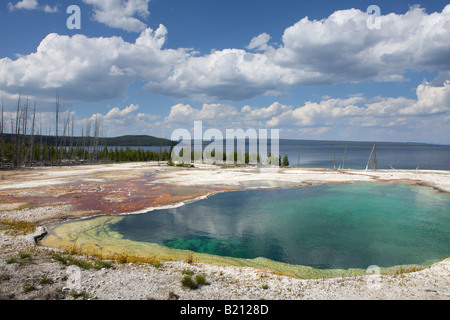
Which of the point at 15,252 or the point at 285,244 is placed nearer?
the point at 15,252

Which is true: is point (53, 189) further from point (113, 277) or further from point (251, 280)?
point (251, 280)

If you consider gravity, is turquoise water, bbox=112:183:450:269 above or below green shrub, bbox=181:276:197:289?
below

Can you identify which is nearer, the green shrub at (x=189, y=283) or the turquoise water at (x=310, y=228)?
the green shrub at (x=189, y=283)

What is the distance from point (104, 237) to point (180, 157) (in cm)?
8775

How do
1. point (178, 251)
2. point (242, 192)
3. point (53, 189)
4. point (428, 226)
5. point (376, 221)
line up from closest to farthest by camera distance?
point (178, 251), point (428, 226), point (376, 221), point (53, 189), point (242, 192)

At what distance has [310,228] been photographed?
2158 cm

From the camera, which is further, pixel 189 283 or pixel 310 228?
pixel 310 228

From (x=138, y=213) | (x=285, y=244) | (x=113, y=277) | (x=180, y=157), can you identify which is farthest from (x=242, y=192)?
(x=180, y=157)

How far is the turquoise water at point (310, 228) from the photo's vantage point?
16125 millimetres

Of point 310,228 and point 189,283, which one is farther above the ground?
point 189,283

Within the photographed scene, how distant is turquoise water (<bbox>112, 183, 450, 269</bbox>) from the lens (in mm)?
16125

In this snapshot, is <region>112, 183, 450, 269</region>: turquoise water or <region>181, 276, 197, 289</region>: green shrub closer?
<region>181, 276, 197, 289</region>: green shrub

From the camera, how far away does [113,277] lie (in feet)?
34.0

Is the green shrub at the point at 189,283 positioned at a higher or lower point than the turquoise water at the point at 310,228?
higher
